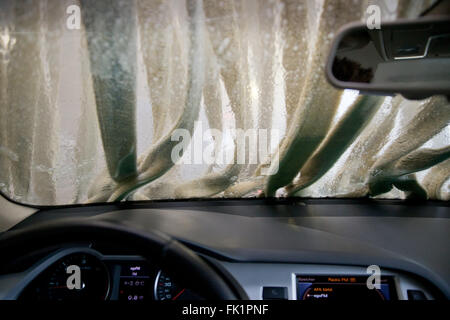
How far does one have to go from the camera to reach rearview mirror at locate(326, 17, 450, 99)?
1.11 m

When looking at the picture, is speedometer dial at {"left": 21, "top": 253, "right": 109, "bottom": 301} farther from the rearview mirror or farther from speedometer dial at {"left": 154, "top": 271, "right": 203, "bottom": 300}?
the rearview mirror

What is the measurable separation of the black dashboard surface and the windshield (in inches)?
3.8

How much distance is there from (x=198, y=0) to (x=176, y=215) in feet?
4.32

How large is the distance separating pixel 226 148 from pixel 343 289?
109cm

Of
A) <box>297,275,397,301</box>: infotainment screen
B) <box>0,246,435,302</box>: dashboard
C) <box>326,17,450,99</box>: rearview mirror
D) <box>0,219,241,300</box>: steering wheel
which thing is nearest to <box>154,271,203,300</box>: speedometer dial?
<box>0,246,435,302</box>: dashboard

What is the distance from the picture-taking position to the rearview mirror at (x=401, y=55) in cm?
111

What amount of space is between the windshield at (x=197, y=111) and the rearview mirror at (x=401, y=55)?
47 cm

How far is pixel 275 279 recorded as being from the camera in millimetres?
1597

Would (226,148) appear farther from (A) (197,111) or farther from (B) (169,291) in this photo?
(B) (169,291)

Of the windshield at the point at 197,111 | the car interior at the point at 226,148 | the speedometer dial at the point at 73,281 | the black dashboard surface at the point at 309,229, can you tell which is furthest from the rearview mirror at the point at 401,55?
the speedometer dial at the point at 73,281

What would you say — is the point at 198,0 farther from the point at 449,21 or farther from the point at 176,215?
the point at 176,215

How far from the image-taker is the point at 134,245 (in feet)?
3.32

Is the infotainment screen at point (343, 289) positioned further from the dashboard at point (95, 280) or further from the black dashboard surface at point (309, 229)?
the dashboard at point (95, 280)

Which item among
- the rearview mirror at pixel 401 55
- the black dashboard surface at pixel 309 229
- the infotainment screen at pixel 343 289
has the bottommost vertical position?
the infotainment screen at pixel 343 289
